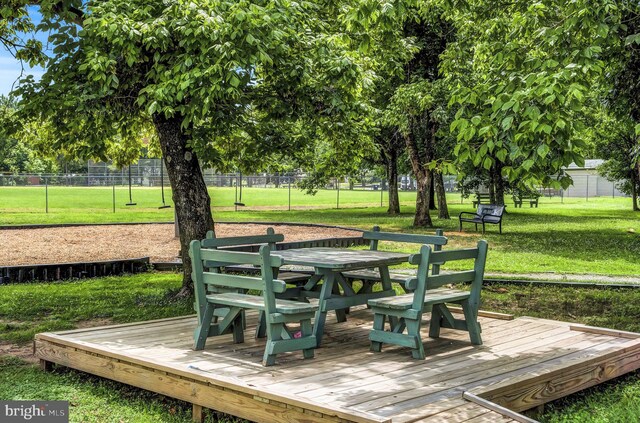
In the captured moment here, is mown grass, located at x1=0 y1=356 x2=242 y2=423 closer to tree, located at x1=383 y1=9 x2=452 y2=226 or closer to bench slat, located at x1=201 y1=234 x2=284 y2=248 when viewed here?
bench slat, located at x1=201 y1=234 x2=284 y2=248

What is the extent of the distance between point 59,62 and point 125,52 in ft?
3.78

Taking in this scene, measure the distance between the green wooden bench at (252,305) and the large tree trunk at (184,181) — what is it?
11.8ft

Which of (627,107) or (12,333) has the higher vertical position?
(627,107)

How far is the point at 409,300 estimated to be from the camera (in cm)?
657

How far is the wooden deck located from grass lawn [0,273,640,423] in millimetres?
179

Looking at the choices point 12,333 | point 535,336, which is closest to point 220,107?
point 12,333

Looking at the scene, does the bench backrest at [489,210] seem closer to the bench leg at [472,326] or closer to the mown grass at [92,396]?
the bench leg at [472,326]

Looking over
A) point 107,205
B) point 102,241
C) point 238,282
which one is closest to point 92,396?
point 238,282

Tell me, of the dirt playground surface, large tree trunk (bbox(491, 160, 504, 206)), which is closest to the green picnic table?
the dirt playground surface

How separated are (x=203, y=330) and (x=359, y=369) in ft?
5.14

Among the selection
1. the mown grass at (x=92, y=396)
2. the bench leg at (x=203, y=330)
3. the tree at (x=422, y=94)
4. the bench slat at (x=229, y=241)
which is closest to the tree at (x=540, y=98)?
the bench slat at (x=229, y=241)

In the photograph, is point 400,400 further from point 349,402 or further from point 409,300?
point 409,300

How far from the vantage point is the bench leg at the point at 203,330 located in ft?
21.6

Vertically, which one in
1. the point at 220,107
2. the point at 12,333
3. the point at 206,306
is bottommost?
the point at 12,333
